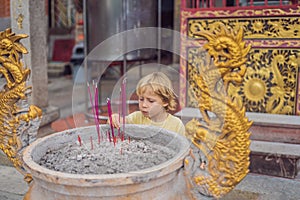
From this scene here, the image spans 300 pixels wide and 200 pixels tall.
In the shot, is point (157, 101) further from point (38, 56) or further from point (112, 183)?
point (38, 56)

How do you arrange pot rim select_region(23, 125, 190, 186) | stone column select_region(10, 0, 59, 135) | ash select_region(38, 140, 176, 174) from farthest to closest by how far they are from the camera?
stone column select_region(10, 0, 59, 135)
ash select_region(38, 140, 176, 174)
pot rim select_region(23, 125, 190, 186)

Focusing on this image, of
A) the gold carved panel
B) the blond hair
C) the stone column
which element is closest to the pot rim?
the blond hair

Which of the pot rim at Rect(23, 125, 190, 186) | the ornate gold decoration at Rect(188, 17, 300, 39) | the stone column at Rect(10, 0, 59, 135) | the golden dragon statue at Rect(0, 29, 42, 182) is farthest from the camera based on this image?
the stone column at Rect(10, 0, 59, 135)

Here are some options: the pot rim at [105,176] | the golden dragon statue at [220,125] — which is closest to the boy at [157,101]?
the golden dragon statue at [220,125]

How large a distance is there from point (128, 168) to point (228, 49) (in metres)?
0.56

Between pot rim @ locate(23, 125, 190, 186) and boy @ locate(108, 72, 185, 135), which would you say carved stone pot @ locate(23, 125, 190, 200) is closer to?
pot rim @ locate(23, 125, 190, 186)

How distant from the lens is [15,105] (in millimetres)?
1854

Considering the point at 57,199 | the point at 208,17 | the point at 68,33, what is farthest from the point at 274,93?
the point at 68,33

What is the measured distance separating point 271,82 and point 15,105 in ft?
6.25

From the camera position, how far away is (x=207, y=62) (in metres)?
1.48

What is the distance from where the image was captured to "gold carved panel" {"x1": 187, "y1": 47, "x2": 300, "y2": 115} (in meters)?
2.88

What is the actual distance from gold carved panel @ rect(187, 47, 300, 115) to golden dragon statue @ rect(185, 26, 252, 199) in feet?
4.60

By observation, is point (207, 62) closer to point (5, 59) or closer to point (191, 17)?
point (5, 59)

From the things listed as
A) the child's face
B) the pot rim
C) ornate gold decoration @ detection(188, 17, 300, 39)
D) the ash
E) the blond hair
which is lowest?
the ash
